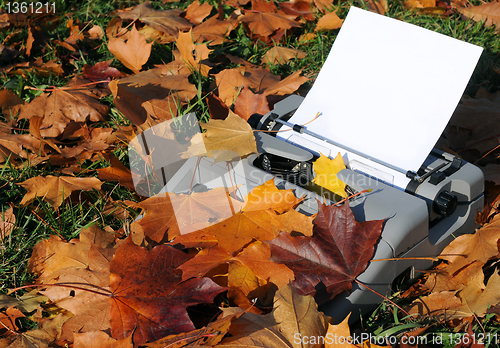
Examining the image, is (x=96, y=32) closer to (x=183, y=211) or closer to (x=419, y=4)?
(x=183, y=211)

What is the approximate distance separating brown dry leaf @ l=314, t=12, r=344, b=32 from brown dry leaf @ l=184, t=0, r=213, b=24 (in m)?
0.75

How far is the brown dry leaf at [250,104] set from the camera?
1984 millimetres

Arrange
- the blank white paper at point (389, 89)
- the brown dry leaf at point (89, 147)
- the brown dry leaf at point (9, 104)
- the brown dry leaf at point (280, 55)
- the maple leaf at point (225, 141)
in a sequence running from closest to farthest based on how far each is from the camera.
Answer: the blank white paper at point (389, 89), the maple leaf at point (225, 141), the brown dry leaf at point (89, 147), the brown dry leaf at point (9, 104), the brown dry leaf at point (280, 55)

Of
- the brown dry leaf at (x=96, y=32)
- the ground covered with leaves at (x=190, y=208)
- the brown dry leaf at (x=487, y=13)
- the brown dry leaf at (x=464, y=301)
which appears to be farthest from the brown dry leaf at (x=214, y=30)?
the brown dry leaf at (x=464, y=301)

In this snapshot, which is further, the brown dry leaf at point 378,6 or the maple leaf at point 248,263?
the brown dry leaf at point 378,6

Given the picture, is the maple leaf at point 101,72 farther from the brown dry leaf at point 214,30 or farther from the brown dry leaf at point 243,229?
the brown dry leaf at point 243,229

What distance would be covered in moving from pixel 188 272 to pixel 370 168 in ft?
2.40

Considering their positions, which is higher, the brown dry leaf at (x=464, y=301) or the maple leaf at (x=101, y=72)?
the maple leaf at (x=101, y=72)

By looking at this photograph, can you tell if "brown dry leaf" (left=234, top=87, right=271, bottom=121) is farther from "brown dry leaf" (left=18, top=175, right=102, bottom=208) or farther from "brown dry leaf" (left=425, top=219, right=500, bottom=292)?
"brown dry leaf" (left=425, top=219, right=500, bottom=292)

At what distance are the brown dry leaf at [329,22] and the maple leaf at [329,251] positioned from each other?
1.81 meters

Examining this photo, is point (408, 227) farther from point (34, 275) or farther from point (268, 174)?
point (34, 275)

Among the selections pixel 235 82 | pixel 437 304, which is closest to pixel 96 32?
pixel 235 82

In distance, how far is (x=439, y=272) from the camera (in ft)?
4.93

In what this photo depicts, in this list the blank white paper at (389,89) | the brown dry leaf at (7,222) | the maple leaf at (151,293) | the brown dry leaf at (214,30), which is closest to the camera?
the maple leaf at (151,293)
